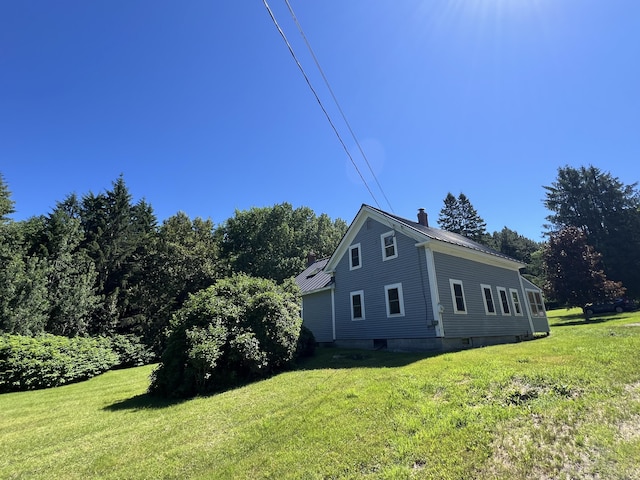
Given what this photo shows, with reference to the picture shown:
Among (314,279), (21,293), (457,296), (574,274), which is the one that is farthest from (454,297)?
(21,293)

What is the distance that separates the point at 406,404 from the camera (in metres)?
5.59

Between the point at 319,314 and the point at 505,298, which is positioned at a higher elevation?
the point at 505,298

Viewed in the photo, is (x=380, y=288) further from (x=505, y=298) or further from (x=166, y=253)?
(x=166, y=253)

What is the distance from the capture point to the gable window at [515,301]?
17.5 meters

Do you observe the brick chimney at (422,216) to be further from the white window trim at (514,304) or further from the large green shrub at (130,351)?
the large green shrub at (130,351)

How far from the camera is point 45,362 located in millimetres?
12977

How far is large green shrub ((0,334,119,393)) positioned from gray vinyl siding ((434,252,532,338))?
1646 cm

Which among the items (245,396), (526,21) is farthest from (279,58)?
(245,396)

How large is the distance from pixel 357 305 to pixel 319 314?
3.51 m

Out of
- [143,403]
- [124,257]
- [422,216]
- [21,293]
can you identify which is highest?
[124,257]

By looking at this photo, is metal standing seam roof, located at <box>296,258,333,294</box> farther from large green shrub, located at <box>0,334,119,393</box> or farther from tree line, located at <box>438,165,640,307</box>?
tree line, located at <box>438,165,640,307</box>

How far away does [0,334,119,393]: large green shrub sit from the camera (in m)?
12.2

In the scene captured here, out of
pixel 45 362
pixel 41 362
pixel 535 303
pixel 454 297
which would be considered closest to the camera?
pixel 41 362

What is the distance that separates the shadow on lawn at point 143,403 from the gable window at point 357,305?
30.0ft
